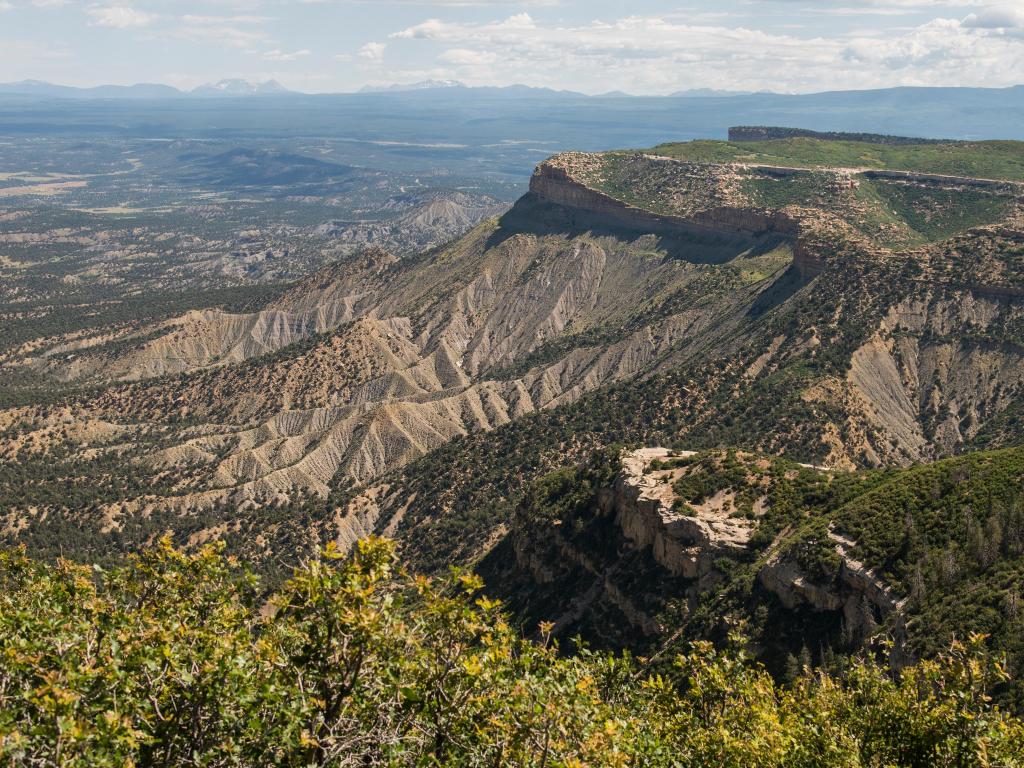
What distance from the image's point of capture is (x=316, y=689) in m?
15.4

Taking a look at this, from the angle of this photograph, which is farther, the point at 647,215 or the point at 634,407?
the point at 647,215

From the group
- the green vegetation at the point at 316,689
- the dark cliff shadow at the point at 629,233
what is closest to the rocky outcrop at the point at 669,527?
the green vegetation at the point at 316,689

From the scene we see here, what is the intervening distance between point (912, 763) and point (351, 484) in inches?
3262

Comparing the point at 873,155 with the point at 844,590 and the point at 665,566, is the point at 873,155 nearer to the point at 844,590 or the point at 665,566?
the point at 665,566

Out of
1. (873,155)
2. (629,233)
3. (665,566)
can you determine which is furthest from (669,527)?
(873,155)

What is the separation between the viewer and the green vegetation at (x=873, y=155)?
470 ft

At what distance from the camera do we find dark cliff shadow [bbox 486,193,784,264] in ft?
437

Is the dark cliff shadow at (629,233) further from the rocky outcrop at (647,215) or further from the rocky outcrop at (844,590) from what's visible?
the rocky outcrop at (844,590)

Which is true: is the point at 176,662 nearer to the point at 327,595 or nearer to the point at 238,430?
the point at 327,595

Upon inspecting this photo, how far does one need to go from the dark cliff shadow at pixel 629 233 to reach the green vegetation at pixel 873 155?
89.5ft

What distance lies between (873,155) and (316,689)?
17940 centimetres

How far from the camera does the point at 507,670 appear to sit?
17422 mm

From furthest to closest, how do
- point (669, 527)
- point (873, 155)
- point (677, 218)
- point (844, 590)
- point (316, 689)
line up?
Answer: point (873, 155)
point (677, 218)
point (669, 527)
point (844, 590)
point (316, 689)

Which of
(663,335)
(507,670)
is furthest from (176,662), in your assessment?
(663,335)
